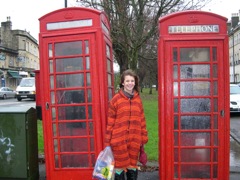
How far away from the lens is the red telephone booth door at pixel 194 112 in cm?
436

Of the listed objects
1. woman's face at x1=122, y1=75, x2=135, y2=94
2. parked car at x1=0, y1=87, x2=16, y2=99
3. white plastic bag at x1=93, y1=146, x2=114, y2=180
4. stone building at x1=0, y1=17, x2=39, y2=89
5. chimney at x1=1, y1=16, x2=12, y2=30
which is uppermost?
chimney at x1=1, y1=16, x2=12, y2=30

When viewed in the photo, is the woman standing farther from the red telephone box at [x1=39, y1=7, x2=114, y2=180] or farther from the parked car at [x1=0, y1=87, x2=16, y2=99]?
the parked car at [x1=0, y1=87, x2=16, y2=99]

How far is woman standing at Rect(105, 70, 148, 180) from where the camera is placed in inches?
157

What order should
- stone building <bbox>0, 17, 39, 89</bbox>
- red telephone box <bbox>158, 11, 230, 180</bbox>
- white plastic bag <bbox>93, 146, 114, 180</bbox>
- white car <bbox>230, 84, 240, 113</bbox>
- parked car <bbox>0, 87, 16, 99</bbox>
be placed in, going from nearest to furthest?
white plastic bag <bbox>93, 146, 114, 180</bbox> < red telephone box <bbox>158, 11, 230, 180</bbox> < white car <bbox>230, 84, 240, 113</bbox> < parked car <bbox>0, 87, 16, 99</bbox> < stone building <bbox>0, 17, 39, 89</bbox>

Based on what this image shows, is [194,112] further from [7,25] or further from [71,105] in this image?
[7,25]

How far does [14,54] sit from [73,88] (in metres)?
44.9

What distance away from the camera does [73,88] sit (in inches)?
178

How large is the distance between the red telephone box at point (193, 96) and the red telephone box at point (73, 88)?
33.4 inches

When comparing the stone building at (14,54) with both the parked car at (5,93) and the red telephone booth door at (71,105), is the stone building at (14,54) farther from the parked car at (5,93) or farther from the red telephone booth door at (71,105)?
the red telephone booth door at (71,105)

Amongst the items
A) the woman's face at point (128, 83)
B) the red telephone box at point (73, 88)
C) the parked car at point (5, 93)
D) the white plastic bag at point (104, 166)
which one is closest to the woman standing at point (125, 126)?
the woman's face at point (128, 83)

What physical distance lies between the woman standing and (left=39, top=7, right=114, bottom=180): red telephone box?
1.53ft

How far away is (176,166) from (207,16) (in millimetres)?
2100


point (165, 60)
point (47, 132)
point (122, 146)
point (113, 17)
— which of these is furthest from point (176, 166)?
point (113, 17)

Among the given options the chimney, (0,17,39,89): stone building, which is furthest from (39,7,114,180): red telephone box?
the chimney
